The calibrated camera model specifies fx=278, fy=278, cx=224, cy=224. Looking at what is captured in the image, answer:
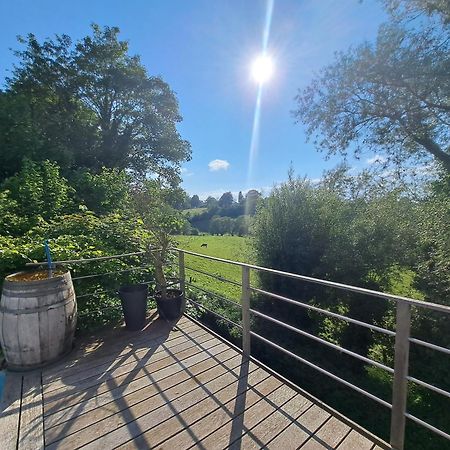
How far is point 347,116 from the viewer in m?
8.02

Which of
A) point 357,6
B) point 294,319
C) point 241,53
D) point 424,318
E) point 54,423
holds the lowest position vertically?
point 294,319

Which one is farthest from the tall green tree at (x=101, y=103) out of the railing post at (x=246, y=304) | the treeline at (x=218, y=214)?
the treeline at (x=218, y=214)

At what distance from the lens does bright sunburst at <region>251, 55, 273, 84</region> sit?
18.8 ft

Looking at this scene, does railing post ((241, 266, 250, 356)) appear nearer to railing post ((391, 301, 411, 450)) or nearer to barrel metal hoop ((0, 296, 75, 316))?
railing post ((391, 301, 411, 450))

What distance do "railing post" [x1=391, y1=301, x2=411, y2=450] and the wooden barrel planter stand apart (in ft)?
8.81

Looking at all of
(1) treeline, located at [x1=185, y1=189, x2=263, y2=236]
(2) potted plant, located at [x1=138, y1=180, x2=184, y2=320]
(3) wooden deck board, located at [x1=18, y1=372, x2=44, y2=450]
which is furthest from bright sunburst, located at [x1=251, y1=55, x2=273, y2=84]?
(1) treeline, located at [x1=185, y1=189, x2=263, y2=236]

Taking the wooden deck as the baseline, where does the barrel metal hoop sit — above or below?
above

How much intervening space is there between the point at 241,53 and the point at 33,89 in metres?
9.66

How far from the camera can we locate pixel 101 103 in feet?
44.2

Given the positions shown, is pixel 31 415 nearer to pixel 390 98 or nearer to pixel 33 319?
pixel 33 319

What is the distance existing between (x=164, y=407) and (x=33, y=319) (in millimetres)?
1377

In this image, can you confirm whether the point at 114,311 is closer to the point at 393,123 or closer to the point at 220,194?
the point at 393,123

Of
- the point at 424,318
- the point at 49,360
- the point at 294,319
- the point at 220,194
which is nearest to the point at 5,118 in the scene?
the point at 49,360

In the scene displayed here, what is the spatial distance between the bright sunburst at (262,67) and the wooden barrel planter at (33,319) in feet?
17.4
